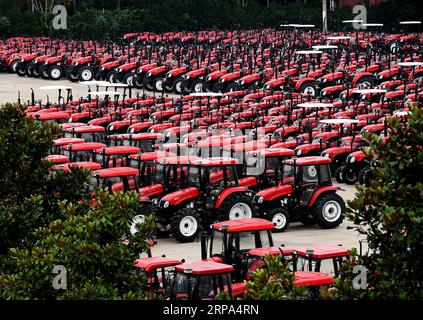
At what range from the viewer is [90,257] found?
1467 cm

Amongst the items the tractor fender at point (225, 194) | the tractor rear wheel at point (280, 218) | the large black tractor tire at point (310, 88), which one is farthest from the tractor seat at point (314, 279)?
the large black tractor tire at point (310, 88)

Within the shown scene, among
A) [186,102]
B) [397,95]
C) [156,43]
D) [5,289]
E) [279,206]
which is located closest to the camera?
[5,289]

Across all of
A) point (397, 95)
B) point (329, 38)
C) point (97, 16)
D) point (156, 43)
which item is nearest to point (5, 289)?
point (397, 95)

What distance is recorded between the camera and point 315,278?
1766 cm

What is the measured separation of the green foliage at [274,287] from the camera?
12602 mm

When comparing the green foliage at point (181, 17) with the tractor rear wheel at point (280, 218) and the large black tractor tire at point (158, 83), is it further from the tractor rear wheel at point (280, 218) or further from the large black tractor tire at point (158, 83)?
the tractor rear wheel at point (280, 218)

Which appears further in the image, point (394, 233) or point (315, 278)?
point (315, 278)

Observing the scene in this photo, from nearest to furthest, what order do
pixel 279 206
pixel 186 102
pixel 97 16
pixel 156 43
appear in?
pixel 279 206, pixel 186 102, pixel 156 43, pixel 97 16

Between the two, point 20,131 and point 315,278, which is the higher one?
point 20,131

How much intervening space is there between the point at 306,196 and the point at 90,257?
12.7m

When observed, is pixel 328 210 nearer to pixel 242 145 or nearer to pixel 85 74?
pixel 242 145

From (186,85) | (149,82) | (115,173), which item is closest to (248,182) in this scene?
(115,173)

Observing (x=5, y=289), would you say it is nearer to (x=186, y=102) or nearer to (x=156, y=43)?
(x=186, y=102)

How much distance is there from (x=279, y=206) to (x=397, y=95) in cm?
1473
